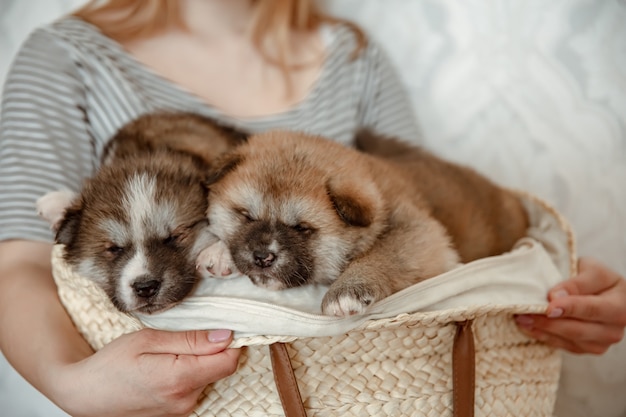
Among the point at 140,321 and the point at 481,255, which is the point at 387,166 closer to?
the point at 481,255

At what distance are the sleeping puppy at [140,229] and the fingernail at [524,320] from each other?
711 mm

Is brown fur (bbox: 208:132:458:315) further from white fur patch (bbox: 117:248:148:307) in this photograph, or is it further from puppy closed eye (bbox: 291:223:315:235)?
white fur patch (bbox: 117:248:148:307)

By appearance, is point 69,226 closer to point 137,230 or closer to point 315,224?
point 137,230

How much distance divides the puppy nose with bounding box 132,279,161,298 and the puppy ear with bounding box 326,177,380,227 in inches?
15.6

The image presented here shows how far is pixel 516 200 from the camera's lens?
1810 millimetres

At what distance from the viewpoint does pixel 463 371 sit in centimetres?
111

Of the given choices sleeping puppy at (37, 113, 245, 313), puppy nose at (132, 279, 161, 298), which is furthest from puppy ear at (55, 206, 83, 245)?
puppy nose at (132, 279, 161, 298)

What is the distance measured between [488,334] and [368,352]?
306 mm

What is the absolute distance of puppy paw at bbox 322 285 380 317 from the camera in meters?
1.02

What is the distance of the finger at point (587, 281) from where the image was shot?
4.50 ft

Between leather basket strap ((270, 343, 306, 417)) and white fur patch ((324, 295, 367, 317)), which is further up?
white fur patch ((324, 295, 367, 317))

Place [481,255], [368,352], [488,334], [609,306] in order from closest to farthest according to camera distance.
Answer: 1. [368,352]
2. [488,334]
3. [609,306]
4. [481,255]

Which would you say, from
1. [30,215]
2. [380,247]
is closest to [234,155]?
[380,247]

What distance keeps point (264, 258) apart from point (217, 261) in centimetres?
12
